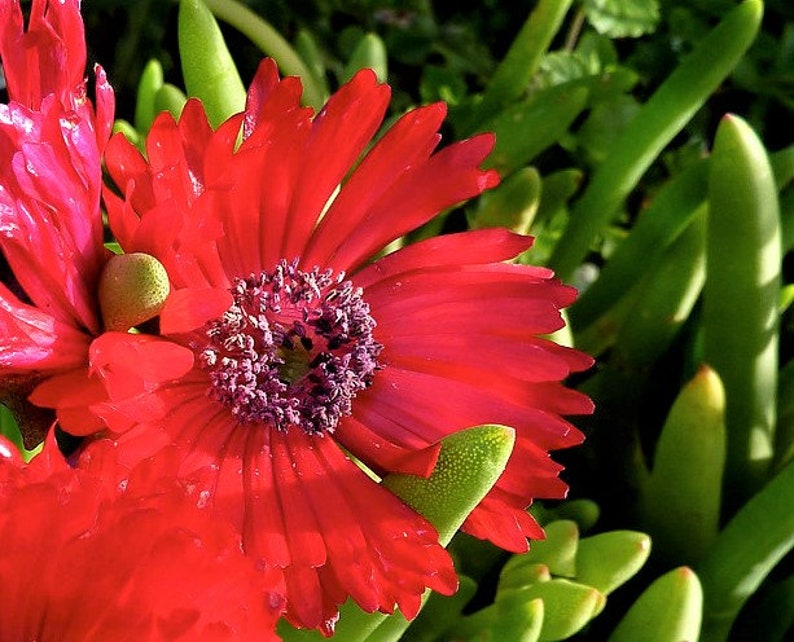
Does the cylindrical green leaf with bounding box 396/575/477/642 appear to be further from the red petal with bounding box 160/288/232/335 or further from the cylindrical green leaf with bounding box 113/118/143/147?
the cylindrical green leaf with bounding box 113/118/143/147

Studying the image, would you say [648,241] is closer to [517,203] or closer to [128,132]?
[517,203]

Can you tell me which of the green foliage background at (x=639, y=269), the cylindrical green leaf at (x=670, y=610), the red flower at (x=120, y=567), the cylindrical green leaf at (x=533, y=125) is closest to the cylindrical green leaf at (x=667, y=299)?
the green foliage background at (x=639, y=269)

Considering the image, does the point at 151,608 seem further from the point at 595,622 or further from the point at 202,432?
the point at 595,622

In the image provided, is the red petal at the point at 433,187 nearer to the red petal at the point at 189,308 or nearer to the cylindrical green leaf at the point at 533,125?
the red petal at the point at 189,308

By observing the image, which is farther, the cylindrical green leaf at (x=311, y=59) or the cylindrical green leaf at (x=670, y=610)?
the cylindrical green leaf at (x=311, y=59)

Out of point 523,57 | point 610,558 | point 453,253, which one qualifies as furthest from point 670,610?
point 523,57

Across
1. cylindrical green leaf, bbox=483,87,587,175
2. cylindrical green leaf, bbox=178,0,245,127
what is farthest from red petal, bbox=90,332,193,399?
cylindrical green leaf, bbox=483,87,587,175
